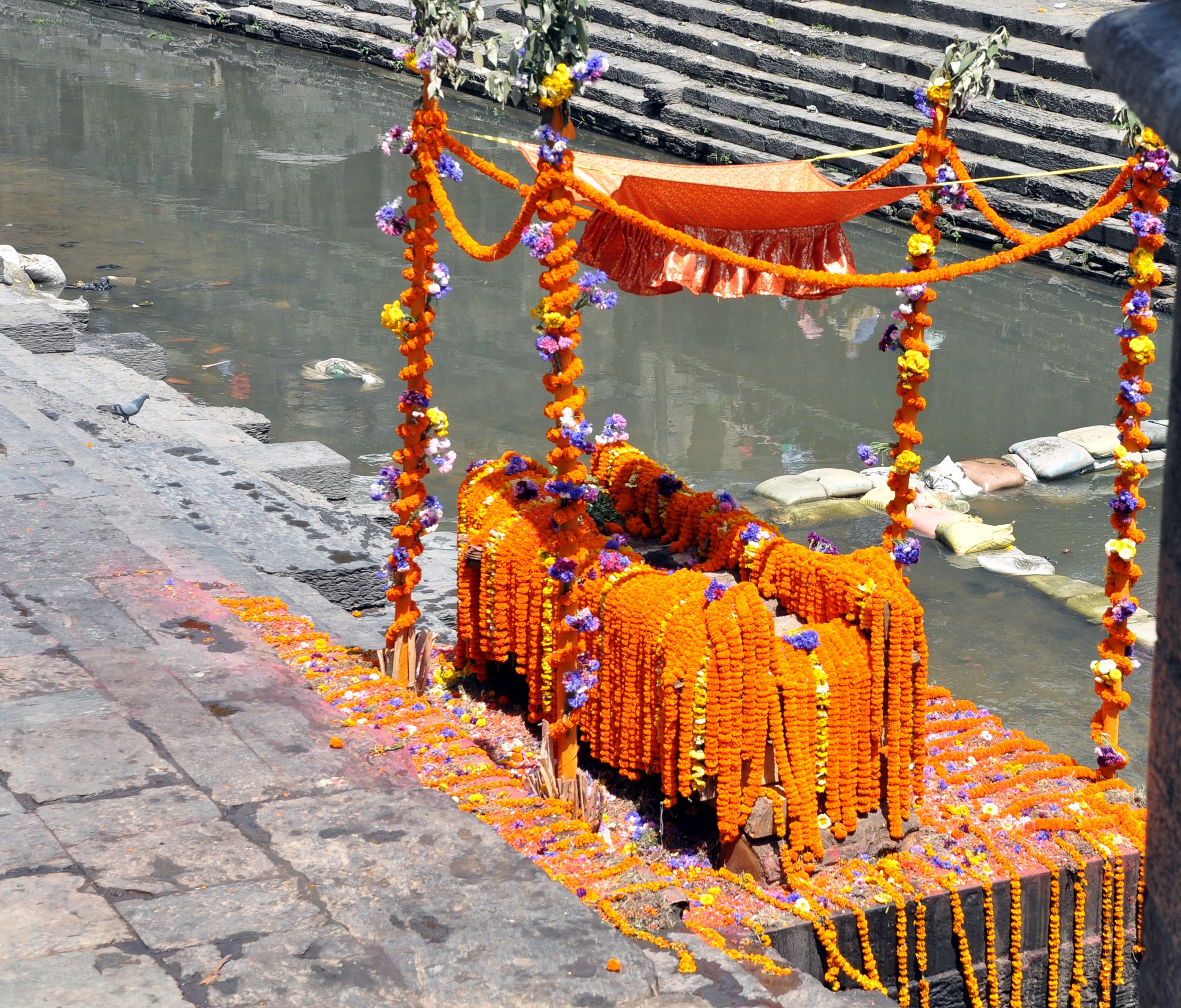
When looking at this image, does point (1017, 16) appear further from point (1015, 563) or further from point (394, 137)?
point (394, 137)

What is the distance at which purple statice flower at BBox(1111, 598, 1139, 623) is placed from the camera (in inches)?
207

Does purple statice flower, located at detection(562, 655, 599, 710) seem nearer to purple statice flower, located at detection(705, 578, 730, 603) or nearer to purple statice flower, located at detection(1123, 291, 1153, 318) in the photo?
purple statice flower, located at detection(705, 578, 730, 603)

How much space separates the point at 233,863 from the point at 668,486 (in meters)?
2.67

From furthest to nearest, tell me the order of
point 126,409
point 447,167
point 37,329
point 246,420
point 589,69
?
point 37,329, point 246,420, point 126,409, point 447,167, point 589,69

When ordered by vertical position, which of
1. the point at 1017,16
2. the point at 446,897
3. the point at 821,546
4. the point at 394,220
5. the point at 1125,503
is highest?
the point at 1017,16

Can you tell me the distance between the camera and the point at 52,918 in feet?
11.0

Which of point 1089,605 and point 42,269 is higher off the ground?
point 42,269

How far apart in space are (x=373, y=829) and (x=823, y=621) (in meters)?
1.81

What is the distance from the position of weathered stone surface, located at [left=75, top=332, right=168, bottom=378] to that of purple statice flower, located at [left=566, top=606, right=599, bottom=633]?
6.53m

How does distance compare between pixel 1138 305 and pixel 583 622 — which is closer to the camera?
pixel 583 622

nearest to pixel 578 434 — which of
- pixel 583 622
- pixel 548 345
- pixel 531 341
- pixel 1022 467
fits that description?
pixel 548 345

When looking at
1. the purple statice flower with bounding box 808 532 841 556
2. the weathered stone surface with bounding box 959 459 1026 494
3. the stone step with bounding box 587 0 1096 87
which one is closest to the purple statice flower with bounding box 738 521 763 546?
the purple statice flower with bounding box 808 532 841 556

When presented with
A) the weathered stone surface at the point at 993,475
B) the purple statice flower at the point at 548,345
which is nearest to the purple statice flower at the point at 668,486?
the purple statice flower at the point at 548,345

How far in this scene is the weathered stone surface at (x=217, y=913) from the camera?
3.35m
